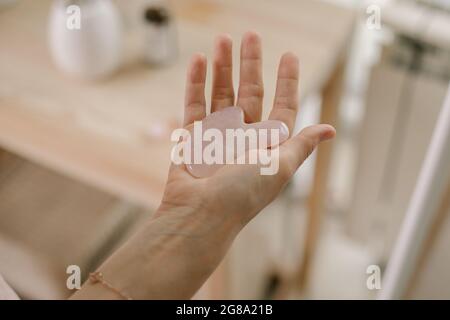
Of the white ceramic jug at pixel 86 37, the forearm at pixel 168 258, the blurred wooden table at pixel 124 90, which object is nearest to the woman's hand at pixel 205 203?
the forearm at pixel 168 258

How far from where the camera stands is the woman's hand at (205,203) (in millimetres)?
373

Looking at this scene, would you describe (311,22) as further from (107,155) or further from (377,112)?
(107,155)

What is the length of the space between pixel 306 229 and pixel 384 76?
1.33 ft

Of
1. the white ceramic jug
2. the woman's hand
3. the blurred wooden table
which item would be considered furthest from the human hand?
the white ceramic jug

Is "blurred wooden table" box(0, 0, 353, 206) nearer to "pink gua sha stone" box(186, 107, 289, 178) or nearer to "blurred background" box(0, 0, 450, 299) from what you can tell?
"blurred background" box(0, 0, 450, 299)

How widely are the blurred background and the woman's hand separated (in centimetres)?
7

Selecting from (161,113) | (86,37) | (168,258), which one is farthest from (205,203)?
(86,37)

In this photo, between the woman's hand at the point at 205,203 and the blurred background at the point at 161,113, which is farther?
the blurred background at the point at 161,113

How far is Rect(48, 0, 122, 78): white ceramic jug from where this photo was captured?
804mm

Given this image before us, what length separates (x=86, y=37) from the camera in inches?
32.4

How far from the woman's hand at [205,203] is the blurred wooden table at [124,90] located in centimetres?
24

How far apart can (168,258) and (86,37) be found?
549 mm

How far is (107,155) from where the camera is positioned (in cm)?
76

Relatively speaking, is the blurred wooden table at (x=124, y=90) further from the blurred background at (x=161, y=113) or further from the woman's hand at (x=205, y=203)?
the woman's hand at (x=205, y=203)
